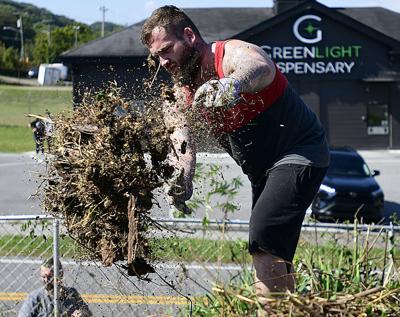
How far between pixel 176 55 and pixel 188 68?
96 millimetres

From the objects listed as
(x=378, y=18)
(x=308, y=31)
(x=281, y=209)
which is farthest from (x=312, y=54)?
(x=281, y=209)

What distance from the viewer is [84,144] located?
137 inches

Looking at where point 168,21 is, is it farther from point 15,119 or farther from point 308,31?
point 15,119

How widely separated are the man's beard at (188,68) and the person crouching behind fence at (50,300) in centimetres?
209

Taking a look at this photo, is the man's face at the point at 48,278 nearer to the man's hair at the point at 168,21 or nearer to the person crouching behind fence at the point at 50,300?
the person crouching behind fence at the point at 50,300

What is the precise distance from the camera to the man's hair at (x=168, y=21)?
11.9 ft

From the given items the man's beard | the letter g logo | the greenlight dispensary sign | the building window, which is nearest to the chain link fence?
the man's beard

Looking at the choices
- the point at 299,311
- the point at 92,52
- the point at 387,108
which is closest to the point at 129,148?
the point at 299,311

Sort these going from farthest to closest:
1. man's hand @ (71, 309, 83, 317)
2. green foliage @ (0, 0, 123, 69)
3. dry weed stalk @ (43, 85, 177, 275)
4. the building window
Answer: green foliage @ (0, 0, 123, 69) < the building window < man's hand @ (71, 309, 83, 317) < dry weed stalk @ (43, 85, 177, 275)

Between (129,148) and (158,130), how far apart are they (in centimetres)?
17

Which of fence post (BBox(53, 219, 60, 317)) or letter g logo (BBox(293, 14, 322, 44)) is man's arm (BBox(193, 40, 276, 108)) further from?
letter g logo (BBox(293, 14, 322, 44))

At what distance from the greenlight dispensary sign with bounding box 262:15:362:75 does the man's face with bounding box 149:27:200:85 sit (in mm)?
27078

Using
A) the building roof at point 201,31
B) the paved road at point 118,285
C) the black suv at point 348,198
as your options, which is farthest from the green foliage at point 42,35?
the paved road at point 118,285

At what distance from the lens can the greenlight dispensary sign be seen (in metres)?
30.5
